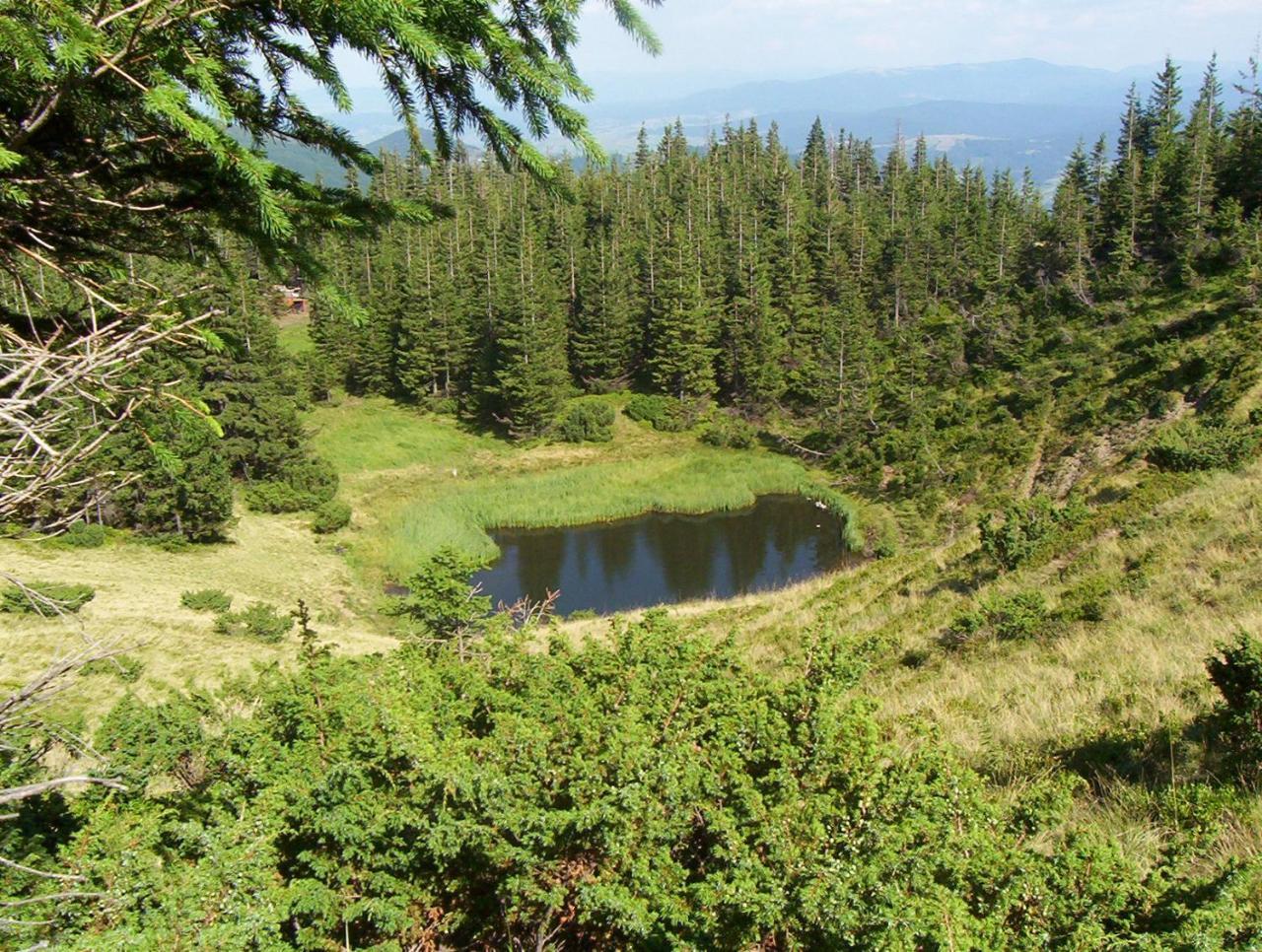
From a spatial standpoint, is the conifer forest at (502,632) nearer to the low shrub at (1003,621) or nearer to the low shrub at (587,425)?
the low shrub at (1003,621)

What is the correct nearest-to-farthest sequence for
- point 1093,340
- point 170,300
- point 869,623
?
point 170,300, point 869,623, point 1093,340

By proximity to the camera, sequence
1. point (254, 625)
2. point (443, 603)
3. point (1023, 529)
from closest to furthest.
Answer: point (443, 603)
point (1023, 529)
point (254, 625)

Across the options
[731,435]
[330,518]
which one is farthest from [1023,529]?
[731,435]

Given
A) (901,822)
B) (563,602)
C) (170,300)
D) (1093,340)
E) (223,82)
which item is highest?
(223,82)

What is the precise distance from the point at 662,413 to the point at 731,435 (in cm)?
438

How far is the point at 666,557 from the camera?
2967 centimetres

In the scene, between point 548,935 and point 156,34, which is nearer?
point 156,34

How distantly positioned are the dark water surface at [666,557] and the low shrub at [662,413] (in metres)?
9.73

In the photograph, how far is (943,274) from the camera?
50438 mm

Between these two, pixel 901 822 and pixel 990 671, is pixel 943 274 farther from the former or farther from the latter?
pixel 901 822

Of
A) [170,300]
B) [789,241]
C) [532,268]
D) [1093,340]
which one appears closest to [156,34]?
[170,300]

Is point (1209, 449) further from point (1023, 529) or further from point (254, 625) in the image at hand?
point (254, 625)

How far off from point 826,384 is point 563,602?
69.7ft

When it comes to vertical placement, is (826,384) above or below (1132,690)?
below
